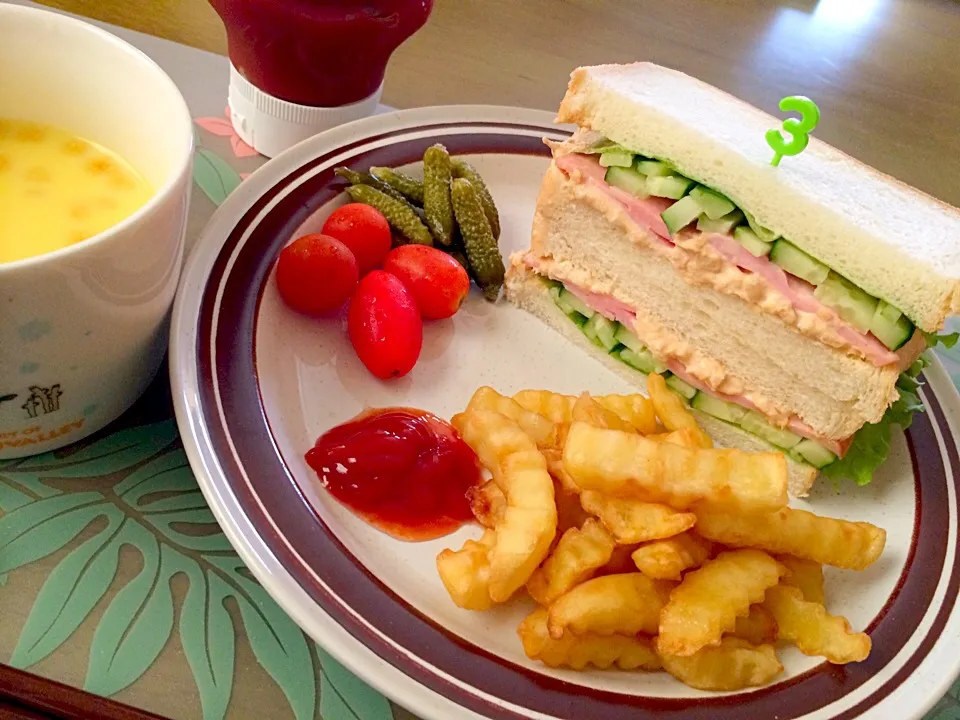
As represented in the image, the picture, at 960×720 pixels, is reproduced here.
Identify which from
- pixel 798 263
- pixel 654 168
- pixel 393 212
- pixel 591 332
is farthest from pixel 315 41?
pixel 798 263

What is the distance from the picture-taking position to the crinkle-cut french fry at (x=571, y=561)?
3.95ft

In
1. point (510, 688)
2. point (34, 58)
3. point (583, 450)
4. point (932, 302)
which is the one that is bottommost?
point (510, 688)

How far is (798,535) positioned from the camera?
127 centimetres

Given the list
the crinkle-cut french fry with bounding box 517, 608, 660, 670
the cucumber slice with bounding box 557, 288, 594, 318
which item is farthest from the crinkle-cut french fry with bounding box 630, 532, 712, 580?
the cucumber slice with bounding box 557, 288, 594, 318

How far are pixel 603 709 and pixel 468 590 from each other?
9.6 inches

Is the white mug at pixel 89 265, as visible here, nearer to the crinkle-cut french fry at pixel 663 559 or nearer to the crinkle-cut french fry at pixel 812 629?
the crinkle-cut french fry at pixel 663 559

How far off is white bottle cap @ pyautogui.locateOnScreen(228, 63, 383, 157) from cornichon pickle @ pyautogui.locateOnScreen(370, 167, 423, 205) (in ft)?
0.66

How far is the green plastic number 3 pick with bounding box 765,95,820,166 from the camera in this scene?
1.48 m

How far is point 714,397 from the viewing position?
71.5 inches

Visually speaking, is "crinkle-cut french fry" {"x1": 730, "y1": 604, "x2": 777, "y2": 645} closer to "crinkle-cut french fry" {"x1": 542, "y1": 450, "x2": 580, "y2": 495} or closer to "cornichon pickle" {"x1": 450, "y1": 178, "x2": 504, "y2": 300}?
"crinkle-cut french fry" {"x1": 542, "y1": 450, "x2": 580, "y2": 495}

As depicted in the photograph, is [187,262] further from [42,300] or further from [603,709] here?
[603,709]

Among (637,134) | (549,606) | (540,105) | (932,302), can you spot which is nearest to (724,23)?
(540,105)

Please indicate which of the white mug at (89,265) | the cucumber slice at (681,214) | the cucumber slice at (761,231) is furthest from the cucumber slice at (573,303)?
the white mug at (89,265)

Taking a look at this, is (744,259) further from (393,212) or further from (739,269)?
(393,212)
